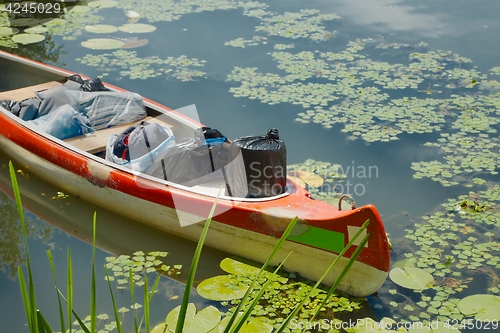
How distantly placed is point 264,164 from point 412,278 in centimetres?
118

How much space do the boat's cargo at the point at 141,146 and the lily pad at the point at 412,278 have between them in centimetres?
180

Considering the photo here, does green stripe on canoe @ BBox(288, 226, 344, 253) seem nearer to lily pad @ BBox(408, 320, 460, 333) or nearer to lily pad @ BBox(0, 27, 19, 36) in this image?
lily pad @ BBox(408, 320, 460, 333)

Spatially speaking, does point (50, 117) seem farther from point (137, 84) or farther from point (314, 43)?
point (314, 43)

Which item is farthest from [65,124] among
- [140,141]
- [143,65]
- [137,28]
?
Result: [137,28]

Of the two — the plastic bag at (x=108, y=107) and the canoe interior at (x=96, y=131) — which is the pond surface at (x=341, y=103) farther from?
the plastic bag at (x=108, y=107)

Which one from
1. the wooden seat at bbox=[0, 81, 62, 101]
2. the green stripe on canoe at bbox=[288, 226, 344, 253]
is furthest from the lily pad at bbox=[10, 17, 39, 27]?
the green stripe on canoe at bbox=[288, 226, 344, 253]

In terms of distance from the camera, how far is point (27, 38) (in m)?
7.70

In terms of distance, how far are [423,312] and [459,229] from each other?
0.96 m

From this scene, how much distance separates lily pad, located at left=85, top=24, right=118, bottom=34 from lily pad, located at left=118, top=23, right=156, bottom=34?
0.37 feet

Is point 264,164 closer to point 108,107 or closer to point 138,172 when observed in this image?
point 138,172

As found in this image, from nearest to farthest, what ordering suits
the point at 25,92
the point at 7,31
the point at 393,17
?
the point at 25,92 → the point at 7,31 → the point at 393,17

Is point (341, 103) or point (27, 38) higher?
point (27, 38)

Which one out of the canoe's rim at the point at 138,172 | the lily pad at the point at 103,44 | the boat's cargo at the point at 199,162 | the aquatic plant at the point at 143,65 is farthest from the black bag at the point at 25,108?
the lily pad at the point at 103,44

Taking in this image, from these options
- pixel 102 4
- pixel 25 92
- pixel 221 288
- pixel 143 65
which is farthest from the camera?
pixel 102 4
